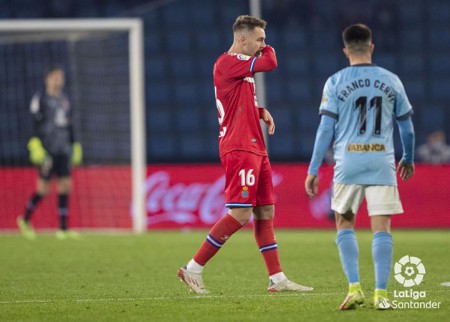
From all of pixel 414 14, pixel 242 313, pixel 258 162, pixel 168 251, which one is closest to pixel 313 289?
pixel 258 162

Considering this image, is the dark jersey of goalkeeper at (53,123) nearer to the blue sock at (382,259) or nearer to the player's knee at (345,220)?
the player's knee at (345,220)

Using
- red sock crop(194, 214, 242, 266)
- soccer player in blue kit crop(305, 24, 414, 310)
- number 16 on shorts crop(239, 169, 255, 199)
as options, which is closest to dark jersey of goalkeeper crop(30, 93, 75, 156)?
red sock crop(194, 214, 242, 266)

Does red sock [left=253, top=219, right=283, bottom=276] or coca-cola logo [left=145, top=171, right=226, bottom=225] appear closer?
red sock [left=253, top=219, right=283, bottom=276]

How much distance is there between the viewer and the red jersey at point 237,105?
22.3ft

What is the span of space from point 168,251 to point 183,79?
1026cm

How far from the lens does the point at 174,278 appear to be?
7.96 metres

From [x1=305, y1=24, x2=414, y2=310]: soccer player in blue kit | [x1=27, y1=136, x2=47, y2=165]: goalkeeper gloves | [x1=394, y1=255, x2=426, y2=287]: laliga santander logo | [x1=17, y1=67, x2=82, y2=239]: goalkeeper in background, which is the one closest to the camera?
[x1=305, y1=24, x2=414, y2=310]: soccer player in blue kit

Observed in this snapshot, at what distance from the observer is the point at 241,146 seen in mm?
6809

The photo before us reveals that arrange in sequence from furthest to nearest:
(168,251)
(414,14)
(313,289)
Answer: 1. (414,14)
2. (168,251)
3. (313,289)

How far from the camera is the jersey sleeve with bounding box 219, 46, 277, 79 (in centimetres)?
670

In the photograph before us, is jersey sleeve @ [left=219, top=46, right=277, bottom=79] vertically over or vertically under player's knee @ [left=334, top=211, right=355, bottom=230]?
over

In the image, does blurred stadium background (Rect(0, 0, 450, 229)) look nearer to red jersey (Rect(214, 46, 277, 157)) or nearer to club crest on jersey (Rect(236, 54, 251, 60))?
red jersey (Rect(214, 46, 277, 157))

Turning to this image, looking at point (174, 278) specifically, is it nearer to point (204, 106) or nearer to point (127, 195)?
point (127, 195)

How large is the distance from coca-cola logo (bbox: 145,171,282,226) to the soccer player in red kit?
8422 millimetres
